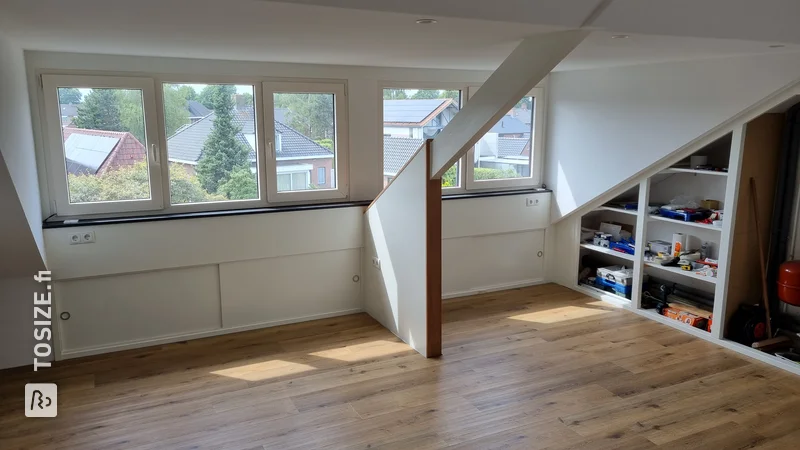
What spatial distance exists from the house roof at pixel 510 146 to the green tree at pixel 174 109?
2.89m

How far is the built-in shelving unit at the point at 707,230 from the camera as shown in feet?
13.3

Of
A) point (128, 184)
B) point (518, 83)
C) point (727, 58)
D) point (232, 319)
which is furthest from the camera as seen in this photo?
point (232, 319)

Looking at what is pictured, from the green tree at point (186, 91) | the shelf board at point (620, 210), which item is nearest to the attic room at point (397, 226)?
the green tree at point (186, 91)

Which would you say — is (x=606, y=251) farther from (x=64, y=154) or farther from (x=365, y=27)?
(x=64, y=154)

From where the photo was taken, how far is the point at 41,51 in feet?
12.3

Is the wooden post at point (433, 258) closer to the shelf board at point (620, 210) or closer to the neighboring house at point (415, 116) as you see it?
the neighboring house at point (415, 116)

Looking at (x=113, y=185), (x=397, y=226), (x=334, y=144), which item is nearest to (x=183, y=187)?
(x=113, y=185)

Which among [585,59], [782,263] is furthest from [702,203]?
[585,59]

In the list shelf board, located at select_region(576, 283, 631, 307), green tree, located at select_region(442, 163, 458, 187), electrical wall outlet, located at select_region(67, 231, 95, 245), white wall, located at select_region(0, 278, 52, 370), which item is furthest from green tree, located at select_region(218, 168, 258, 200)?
shelf board, located at select_region(576, 283, 631, 307)

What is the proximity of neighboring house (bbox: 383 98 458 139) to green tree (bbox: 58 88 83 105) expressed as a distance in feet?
7.73

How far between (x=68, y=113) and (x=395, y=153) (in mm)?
2558

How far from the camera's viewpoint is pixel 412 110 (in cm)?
510

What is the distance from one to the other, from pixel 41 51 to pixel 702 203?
16.5 feet

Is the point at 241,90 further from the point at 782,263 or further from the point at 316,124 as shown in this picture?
the point at 782,263
